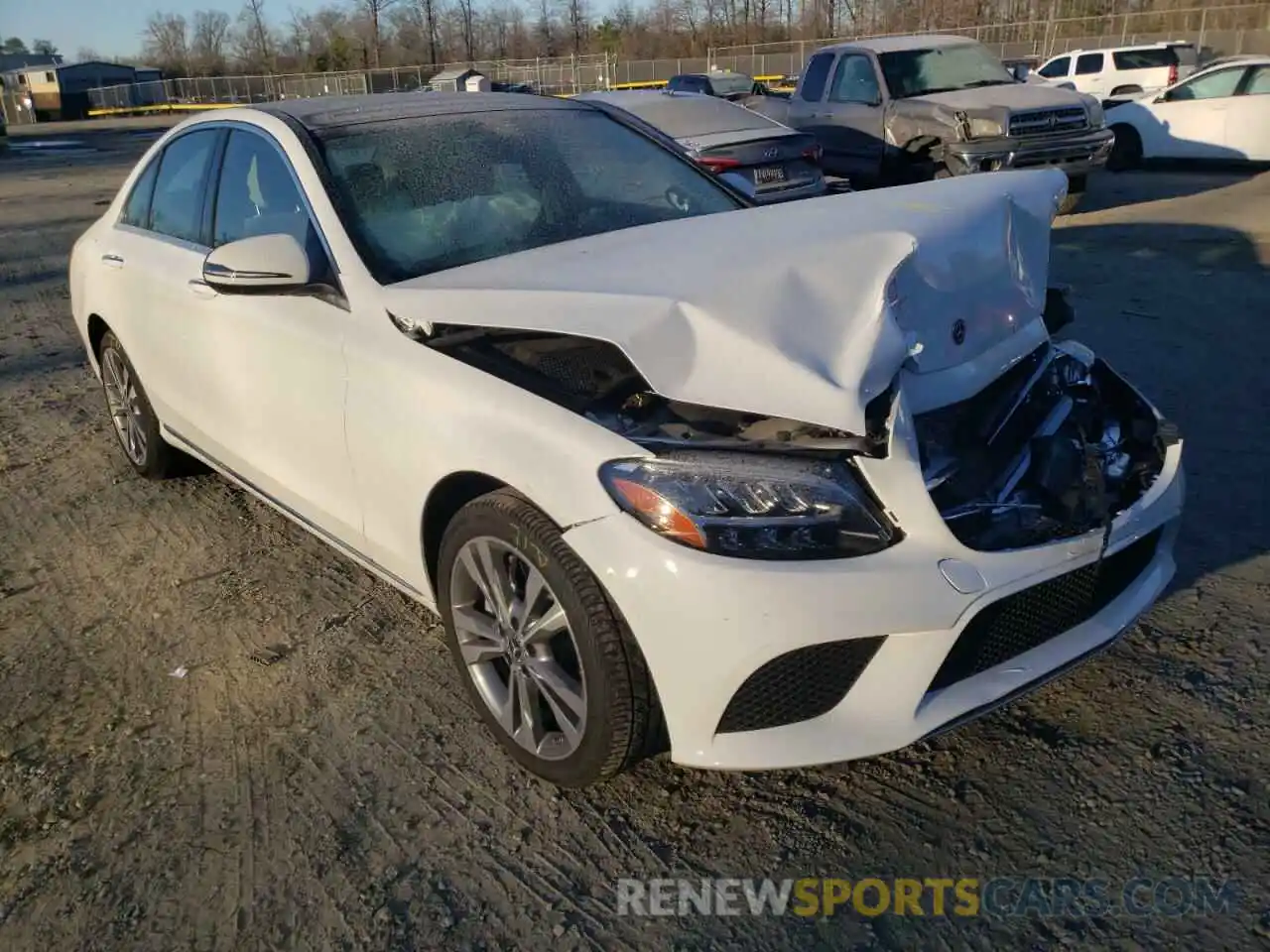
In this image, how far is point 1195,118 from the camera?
13641 mm

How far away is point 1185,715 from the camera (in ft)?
9.11

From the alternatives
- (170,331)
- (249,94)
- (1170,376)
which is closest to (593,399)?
(170,331)

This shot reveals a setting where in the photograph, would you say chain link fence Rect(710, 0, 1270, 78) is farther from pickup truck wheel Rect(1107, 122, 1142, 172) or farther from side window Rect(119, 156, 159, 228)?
side window Rect(119, 156, 159, 228)

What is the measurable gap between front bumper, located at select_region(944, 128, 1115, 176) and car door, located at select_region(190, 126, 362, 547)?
Result: 7762 millimetres

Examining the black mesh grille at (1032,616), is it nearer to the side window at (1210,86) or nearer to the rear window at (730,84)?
the side window at (1210,86)

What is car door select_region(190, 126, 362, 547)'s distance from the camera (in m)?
3.17

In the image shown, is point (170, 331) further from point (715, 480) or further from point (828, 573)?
point (828, 573)

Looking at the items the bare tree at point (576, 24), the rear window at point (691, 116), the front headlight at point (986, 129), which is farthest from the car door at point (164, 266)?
the bare tree at point (576, 24)

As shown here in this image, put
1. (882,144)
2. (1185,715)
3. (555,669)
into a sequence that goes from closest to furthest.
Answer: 1. (555,669)
2. (1185,715)
3. (882,144)

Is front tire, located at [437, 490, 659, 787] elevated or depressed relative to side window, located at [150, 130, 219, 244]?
depressed

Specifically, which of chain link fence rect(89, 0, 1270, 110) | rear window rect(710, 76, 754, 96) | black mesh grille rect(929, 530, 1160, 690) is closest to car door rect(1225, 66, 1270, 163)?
black mesh grille rect(929, 530, 1160, 690)

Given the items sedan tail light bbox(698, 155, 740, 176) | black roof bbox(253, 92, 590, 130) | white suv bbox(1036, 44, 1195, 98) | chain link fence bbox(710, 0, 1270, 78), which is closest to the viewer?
black roof bbox(253, 92, 590, 130)

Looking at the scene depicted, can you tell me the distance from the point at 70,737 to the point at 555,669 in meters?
1.54

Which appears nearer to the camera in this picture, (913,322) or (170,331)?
(913,322)
